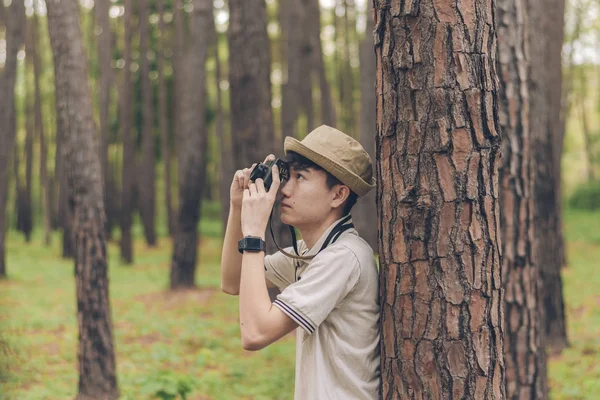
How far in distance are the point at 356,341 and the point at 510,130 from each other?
251 centimetres

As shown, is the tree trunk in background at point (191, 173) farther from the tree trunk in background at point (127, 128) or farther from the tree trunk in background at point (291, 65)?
the tree trunk in background at point (127, 128)

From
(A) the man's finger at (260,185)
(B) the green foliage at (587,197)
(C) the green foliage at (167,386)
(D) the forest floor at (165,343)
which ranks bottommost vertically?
(B) the green foliage at (587,197)

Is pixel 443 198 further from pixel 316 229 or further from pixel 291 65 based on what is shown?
pixel 291 65

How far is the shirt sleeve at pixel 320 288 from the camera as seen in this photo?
8.38 ft

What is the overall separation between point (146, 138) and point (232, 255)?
62.0 feet

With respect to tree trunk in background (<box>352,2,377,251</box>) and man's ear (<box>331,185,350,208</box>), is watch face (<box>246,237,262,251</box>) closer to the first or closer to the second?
man's ear (<box>331,185,350,208</box>)

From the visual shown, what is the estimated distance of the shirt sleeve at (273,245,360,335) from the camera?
2555mm

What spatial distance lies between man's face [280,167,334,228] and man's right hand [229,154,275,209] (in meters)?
0.13

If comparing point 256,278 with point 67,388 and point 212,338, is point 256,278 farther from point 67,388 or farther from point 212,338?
point 212,338

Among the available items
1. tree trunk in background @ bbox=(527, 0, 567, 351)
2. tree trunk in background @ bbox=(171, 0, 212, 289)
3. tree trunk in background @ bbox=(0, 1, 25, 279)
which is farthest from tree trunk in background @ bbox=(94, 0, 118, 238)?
tree trunk in background @ bbox=(527, 0, 567, 351)

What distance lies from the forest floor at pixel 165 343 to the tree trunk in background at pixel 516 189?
2.47m

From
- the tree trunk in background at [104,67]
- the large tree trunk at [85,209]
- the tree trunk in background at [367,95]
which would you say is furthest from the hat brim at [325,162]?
the tree trunk in background at [104,67]

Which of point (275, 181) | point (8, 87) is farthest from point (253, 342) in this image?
point (8, 87)

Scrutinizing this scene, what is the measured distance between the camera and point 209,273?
17.7m
